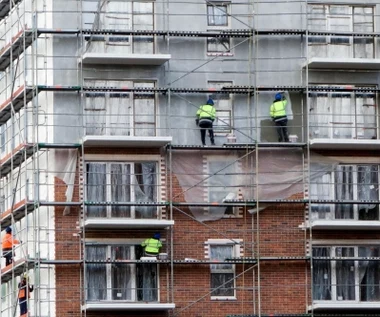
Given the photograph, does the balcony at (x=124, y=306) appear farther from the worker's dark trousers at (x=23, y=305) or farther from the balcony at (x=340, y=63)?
the balcony at (x=340, y=63)

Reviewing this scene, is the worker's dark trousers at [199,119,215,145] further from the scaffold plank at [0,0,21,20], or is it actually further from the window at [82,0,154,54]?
the scaffold plank at [0,0,21,20]

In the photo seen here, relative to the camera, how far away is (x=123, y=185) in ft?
270

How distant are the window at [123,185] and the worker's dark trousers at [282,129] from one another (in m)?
4.35

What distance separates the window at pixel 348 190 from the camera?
273 ft

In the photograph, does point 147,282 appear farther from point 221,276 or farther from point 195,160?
point 195,160

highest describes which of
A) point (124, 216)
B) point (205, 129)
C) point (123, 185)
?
point (205, 129)

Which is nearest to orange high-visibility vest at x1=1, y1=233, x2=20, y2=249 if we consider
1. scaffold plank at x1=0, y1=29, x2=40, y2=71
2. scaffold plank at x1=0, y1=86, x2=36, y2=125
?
scaffold plank at x1=0, y1=86, x2=36, y2=125

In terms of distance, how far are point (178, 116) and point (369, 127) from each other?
6.55m

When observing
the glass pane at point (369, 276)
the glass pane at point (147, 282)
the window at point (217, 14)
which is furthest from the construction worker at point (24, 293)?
the glass pane at point (369, 276)

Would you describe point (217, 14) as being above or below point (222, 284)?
above

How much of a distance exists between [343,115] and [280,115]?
2.52 meters

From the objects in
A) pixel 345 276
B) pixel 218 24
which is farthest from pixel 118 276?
pixel 218 24

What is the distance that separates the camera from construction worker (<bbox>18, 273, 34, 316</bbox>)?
81988 millimetres

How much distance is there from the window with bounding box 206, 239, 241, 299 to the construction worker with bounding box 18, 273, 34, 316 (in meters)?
6.04
